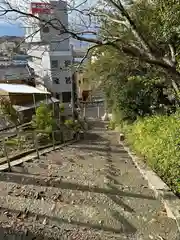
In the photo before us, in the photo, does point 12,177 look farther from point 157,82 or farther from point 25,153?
point 157,82

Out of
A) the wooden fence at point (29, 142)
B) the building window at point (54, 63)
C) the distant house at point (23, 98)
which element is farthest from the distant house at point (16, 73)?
the wooden fence at point (29, 142)

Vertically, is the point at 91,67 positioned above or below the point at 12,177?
above

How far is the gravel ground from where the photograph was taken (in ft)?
10.8

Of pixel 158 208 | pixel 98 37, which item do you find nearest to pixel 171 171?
pixel 158 208

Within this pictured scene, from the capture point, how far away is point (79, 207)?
3951 mm

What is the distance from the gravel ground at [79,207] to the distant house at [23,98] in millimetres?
9649

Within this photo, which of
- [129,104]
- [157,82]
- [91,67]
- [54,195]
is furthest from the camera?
[91,67]

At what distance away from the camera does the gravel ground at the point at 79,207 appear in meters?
3.30

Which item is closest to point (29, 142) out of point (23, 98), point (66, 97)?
point (23, 98)

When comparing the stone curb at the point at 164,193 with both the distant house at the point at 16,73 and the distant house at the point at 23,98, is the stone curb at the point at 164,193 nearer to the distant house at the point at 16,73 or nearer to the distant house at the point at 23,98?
the distant house at the point at 23,98

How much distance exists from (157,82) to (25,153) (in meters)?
7.04

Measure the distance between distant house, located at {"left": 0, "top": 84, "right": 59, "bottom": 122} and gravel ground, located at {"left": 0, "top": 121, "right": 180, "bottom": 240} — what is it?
31.7 feet

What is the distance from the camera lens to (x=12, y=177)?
5309mm

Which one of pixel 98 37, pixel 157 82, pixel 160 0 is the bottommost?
pixel 157 82
